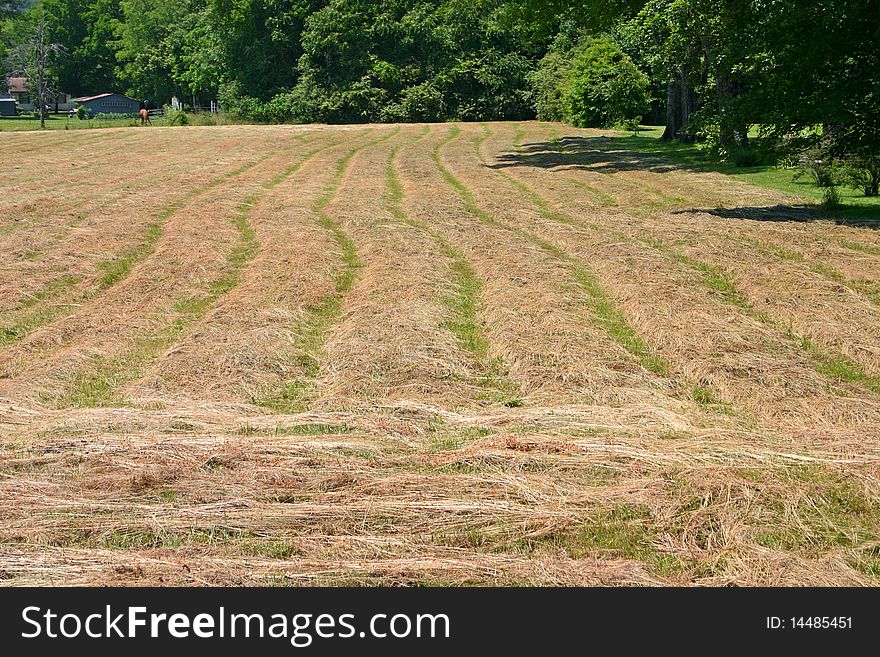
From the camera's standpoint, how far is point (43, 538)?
4.62 meters

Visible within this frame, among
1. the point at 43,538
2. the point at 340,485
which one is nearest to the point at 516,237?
the point at 340,485

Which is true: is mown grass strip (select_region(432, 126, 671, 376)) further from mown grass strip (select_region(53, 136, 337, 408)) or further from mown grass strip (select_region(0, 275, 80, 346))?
mown grass strip (select_region(0, 275, 80, 346))

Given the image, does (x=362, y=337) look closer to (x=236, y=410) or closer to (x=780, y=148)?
(x=236, y=410)

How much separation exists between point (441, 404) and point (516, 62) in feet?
180

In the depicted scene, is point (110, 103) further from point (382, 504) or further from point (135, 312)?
point (382, 504)

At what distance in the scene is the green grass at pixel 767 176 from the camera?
643 inches

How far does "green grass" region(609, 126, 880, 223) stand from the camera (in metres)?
16.3

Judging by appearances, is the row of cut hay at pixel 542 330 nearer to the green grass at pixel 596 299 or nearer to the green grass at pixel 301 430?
the green grass at pixel 596 299

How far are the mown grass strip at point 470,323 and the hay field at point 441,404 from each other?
43mm

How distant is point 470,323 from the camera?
899 centimetres

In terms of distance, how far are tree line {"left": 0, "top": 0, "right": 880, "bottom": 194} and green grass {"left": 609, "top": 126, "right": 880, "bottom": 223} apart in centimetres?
72

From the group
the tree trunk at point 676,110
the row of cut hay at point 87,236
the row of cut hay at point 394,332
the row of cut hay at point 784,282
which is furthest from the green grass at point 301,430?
the tree trunk at point 676,110

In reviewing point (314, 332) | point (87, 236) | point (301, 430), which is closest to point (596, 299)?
point (314, 332)

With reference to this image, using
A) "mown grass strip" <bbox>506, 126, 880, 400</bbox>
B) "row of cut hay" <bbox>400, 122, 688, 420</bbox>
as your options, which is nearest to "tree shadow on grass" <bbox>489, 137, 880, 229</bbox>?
"mown grass strip" <bbox>506, 126, 880, 400</bbox>
